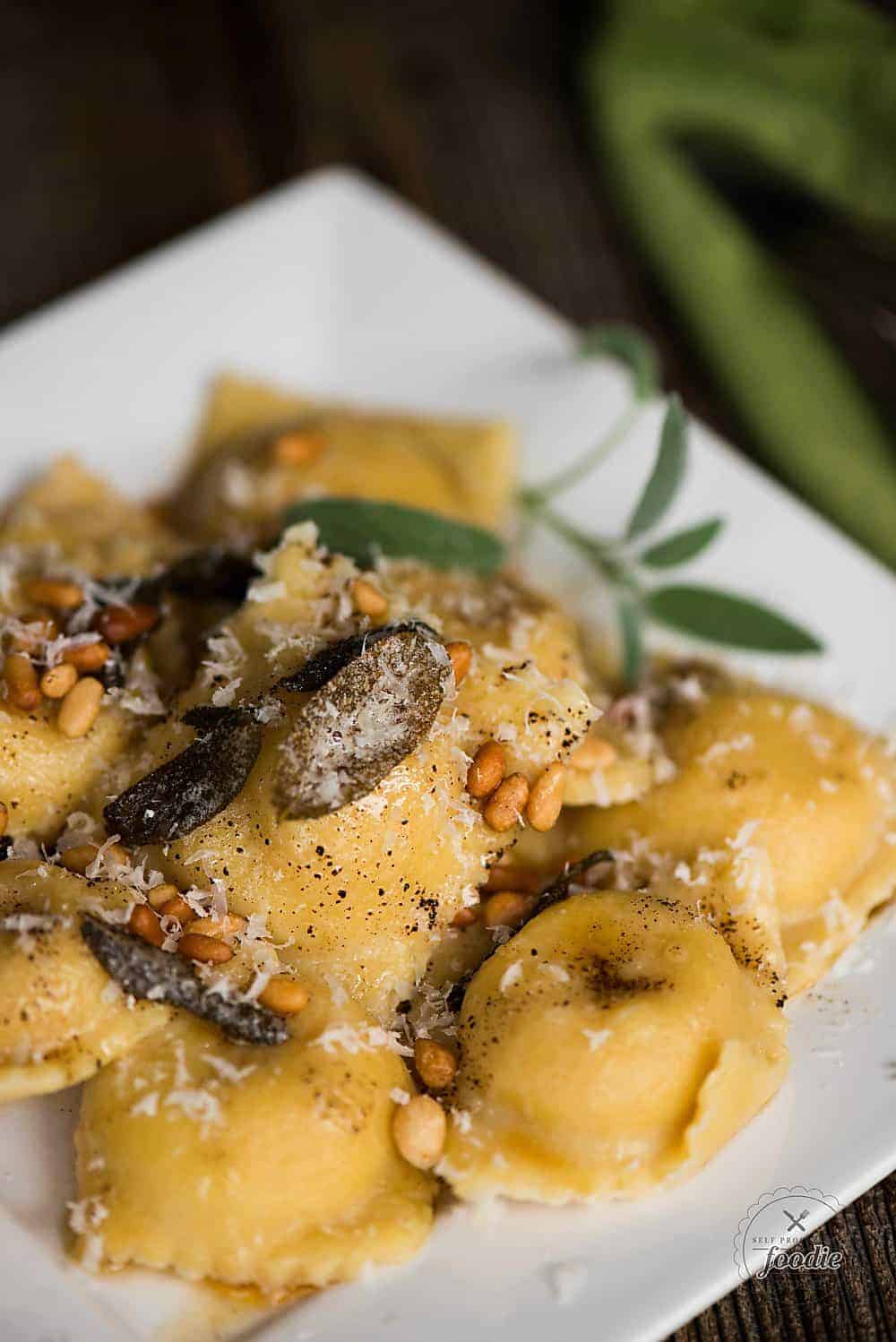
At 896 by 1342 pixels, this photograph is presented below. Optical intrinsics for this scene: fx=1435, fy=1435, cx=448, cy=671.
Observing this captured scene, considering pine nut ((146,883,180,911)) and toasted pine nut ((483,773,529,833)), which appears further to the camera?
toasted pine nut ((483,773,529,833))

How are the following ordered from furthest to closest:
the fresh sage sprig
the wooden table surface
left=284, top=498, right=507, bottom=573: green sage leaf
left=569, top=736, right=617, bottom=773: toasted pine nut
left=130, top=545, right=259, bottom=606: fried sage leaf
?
the wooden table surface → the fresh sage sprig → left=284, top=498, right=507, bottom=573: green sage leaf → left=130, top=545, right=259, bottom=606: fried sage leaf → left=569, top=736, right=617, bottom=773: toasted pine nut

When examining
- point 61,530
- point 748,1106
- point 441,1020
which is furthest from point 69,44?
point 748,1106

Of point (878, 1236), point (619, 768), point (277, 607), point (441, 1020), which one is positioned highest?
point (277, 607)

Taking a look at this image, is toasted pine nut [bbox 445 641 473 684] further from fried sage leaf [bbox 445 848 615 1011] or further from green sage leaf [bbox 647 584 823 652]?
green sage leaf [bbox 647 584 823 652]

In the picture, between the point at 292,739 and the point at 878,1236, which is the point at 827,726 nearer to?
the point at 878,1236

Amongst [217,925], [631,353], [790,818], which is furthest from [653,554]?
[217,925]

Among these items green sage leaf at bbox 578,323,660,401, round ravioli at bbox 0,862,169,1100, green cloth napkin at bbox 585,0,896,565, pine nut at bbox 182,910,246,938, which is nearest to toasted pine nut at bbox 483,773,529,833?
pine nut at bbox 182,910,246,938
